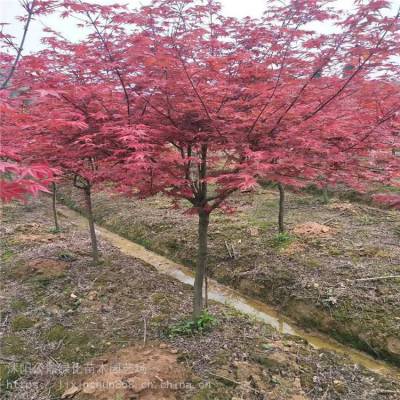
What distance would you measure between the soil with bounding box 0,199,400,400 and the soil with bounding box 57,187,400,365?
93 cm

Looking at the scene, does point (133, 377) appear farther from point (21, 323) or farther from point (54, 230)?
point (54, 230)

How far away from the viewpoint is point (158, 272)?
294 inches

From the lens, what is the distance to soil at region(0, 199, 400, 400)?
12.4 ft

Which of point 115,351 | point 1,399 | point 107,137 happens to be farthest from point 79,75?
point 1,399

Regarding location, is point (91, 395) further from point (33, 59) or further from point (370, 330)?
point (370, 330)

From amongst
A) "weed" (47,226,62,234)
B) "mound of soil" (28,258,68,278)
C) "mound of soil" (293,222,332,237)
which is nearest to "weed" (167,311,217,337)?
"mound of soil" (28,258,68,278)

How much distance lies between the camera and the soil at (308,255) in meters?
5.30

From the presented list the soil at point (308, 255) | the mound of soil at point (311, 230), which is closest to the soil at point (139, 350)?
the soil at point (308, 255)

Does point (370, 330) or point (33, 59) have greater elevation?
point (33, 59)

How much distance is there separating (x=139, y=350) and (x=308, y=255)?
4372 mm

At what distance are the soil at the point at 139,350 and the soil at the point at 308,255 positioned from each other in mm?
926

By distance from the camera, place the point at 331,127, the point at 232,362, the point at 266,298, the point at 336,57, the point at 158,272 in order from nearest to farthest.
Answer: the point at 331,127 → the point at 336,57 → the point at 232,362 → the point at 266,298 → the point at 158,272

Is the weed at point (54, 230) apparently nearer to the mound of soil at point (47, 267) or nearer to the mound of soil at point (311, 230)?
the mound of soil at point (47, 267)

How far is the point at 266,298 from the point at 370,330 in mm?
1959
